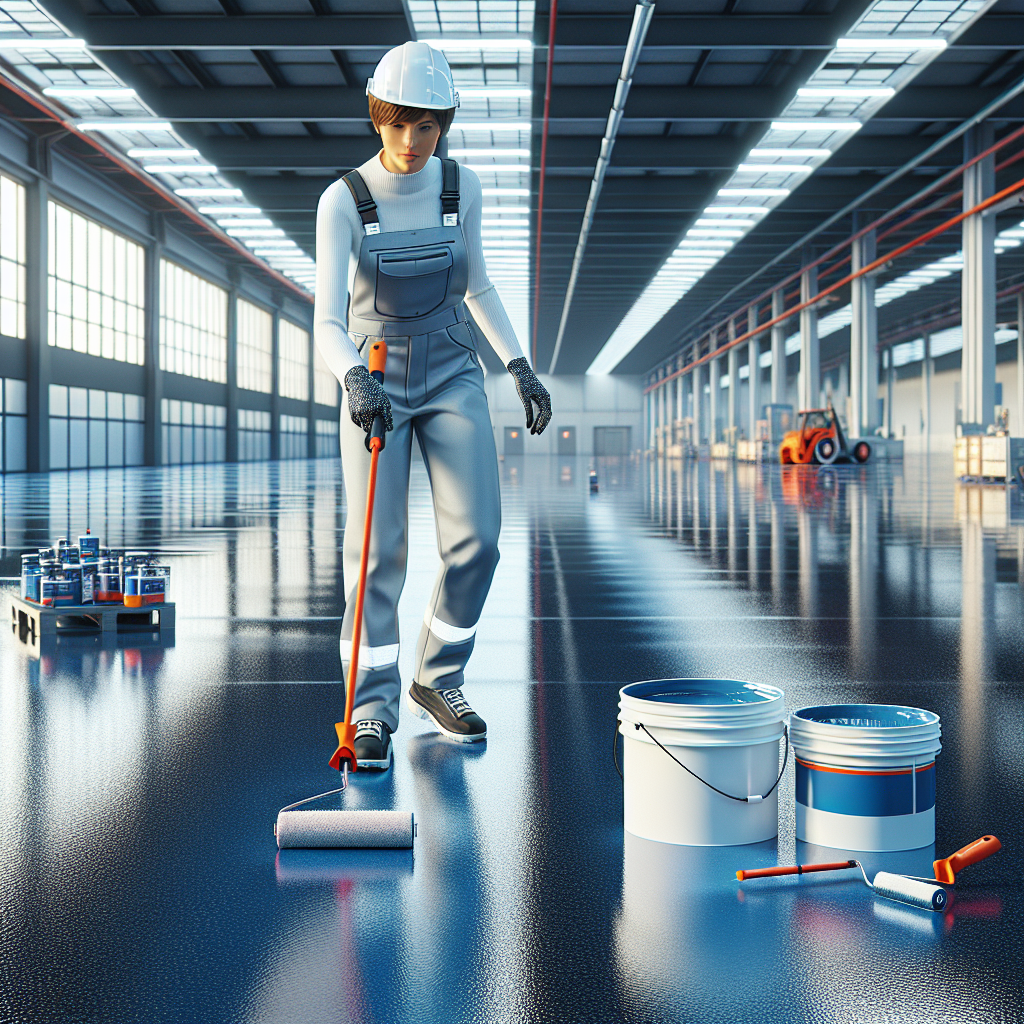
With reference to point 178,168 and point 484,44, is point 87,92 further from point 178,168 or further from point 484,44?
point 484,44

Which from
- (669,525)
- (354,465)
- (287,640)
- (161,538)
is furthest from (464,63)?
(354,465)

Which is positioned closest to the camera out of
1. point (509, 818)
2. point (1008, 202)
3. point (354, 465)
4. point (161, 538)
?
point (509, 818)

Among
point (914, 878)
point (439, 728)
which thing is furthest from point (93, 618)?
point (914, 878)

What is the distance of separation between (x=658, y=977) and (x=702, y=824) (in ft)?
2.59

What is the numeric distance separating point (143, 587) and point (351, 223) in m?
2.99

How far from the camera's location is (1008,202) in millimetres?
25172

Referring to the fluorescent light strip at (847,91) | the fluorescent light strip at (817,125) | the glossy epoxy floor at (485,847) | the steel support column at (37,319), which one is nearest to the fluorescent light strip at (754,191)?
the fluorescent light strip at (817,125)

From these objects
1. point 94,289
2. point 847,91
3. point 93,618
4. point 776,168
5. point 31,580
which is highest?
point 776,168

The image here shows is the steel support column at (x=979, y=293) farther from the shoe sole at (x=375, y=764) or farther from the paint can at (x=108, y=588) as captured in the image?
the shoe sole at (x=375, y=764)

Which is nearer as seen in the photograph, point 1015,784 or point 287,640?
point 1015,784

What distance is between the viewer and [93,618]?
595 centimetres

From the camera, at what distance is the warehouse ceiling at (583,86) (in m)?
19.7

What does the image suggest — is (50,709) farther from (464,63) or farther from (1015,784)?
(464,63)

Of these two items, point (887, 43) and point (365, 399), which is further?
point (887, 43)
